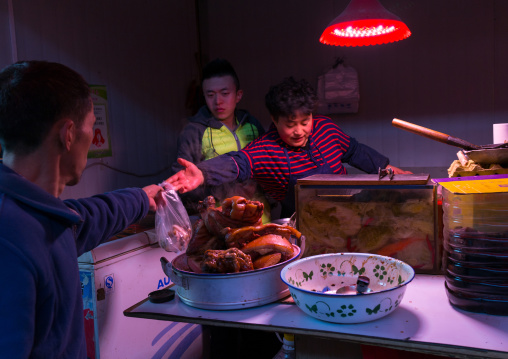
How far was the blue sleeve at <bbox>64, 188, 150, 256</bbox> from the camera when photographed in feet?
4.74

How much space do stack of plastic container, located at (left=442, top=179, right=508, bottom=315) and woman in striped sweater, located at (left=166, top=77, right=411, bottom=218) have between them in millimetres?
1064

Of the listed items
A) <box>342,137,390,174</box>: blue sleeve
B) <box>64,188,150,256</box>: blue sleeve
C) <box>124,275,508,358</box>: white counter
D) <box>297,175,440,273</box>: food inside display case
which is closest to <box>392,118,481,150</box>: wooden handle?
<box>297,175,440,273</box>: food inside display case

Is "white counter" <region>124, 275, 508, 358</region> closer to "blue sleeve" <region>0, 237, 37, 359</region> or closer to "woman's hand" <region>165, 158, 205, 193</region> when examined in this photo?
"blue sleeve" <region>0, 237, 37, 359</region>

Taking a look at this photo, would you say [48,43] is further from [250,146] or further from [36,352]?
[36,352]

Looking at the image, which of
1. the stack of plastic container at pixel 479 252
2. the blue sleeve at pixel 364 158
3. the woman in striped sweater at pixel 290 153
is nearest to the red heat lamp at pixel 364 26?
the woman in striped sweater at pixel 290 153

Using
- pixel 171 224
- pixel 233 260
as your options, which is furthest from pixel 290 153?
pixel 233 260

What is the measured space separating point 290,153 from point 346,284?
1.22 meters

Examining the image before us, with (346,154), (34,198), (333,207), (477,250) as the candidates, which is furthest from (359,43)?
(34,198)

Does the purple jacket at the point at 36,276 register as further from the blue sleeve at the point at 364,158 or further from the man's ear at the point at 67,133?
the blue sleeve at the point at 364,158

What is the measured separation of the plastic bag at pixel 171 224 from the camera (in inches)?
65.1

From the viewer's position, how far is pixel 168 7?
3.79 meters

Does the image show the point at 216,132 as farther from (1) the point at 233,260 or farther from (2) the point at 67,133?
(2) the point at 67,133

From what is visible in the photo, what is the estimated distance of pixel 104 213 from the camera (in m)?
1.51

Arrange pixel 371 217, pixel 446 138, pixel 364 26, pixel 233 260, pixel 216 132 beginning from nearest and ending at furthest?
pixel 233 260
pixel 371 217
pixel 446 138
pixel 364 26
pixel 216 132
